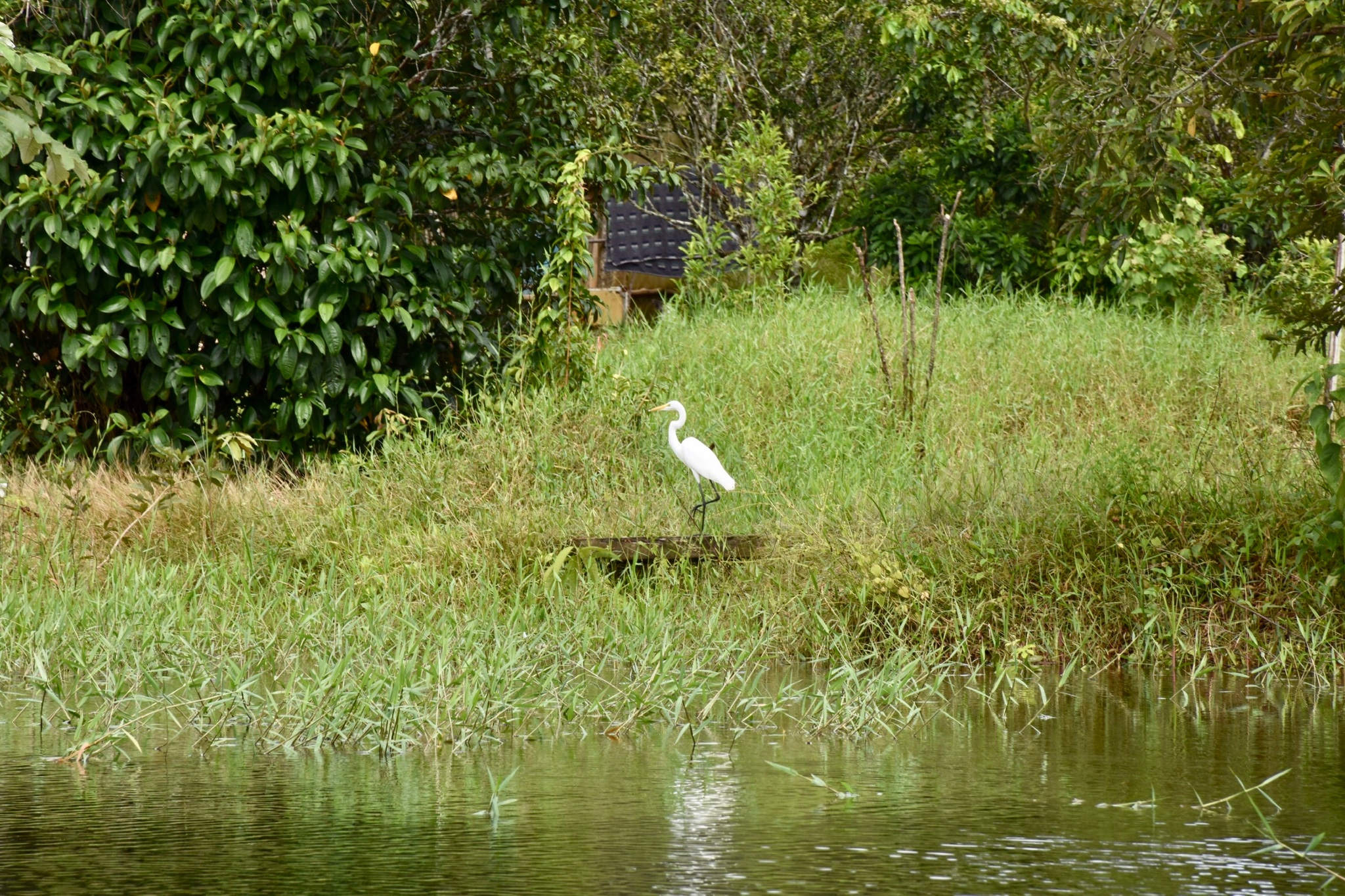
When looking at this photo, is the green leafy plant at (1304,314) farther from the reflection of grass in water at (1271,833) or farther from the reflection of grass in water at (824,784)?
the reflection of grass in water at (824,784)

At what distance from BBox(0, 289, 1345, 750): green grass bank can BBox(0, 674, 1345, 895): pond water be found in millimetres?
353

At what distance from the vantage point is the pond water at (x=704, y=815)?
3.68 m

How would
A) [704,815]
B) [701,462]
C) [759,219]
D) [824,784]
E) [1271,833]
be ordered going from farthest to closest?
1. [759,219]
2. [701,462]
3. [824,784]
4. [704,815]
5. [1271,833]

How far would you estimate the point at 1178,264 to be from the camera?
1329cm

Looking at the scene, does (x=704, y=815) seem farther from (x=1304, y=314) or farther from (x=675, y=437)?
(x=675, y=437)

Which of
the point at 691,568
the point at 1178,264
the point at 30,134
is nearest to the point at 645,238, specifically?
the point at 1178,264

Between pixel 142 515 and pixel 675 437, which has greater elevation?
pixel 675 437

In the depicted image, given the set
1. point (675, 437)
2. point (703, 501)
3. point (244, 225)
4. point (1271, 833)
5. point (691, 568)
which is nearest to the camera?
point (1271, 833)

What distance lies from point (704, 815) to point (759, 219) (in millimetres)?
9761

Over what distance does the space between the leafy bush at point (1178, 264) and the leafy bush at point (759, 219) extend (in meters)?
2.72

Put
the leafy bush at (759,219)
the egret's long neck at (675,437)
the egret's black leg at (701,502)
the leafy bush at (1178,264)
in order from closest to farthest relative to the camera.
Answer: the egret's black leg at (701,502)
the egret's long neck at (675,437)
the leafy bush at (1178,264)
the leafy bush at (759,219)

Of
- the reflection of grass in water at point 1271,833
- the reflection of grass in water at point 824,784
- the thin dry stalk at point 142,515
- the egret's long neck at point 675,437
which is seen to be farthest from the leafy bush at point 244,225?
the reflection of grass in water at point 1271,833

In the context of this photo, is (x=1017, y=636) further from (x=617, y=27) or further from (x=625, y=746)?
(x=617, y=27)

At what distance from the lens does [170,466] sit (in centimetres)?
952
